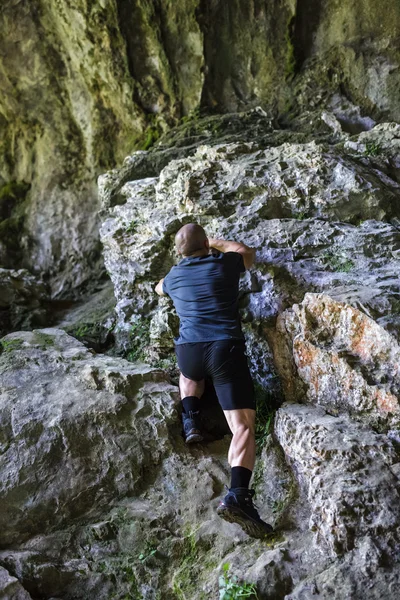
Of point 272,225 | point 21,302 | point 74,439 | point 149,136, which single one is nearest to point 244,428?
point 74,439

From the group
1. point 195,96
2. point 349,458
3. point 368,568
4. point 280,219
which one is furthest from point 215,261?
point 195,96

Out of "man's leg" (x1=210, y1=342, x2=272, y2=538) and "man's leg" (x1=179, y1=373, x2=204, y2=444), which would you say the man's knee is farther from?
"man's leg" (x1=179, y1=373, x2=204, y2=444)

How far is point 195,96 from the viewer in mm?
7246

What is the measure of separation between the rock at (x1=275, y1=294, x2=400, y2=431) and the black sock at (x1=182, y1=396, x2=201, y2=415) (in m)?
0.74

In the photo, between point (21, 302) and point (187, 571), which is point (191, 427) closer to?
point (187, 571)

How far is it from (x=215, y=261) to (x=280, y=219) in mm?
1071

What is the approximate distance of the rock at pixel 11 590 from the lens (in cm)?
290

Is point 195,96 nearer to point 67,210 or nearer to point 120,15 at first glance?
point 120,15

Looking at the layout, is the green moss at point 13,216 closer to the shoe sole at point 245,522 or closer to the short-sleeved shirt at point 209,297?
the short-sleeved shirt at point 209,297

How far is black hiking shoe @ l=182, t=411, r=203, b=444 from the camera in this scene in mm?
3568

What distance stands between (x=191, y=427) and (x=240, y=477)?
0.62m

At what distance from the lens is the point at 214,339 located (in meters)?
3.64

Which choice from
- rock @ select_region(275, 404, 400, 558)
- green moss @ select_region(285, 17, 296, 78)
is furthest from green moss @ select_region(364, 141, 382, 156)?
rock @ select_region(275, 404, 400, 558)

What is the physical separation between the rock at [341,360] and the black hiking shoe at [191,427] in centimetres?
78
